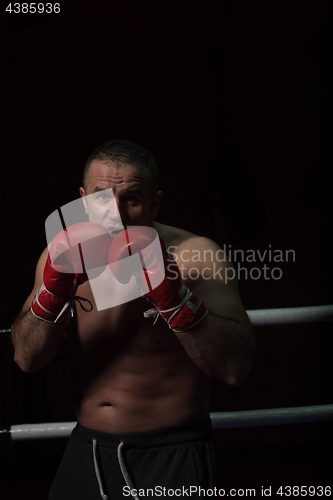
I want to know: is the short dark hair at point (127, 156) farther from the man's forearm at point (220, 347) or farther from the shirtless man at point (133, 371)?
the man's forearm at point (220, 347)

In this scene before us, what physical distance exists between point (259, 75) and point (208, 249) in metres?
1.35

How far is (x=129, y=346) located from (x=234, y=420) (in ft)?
1.29

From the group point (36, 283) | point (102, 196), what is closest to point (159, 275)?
point (102, 196)

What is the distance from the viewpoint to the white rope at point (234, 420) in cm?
115

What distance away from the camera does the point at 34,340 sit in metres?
0.94

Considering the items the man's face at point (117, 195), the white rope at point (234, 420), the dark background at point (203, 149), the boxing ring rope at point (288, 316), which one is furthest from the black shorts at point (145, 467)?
the dark background at point (203, 149)

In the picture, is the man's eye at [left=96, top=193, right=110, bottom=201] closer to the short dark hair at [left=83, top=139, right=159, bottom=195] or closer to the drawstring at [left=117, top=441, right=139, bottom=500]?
the short dark hair at [left=83, top=139, right=159, bottom=195]

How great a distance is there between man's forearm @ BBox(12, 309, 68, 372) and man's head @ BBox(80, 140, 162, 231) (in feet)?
0.86

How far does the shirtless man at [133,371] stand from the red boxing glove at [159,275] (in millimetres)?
120

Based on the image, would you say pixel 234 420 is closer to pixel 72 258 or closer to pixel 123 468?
pixel 123 468

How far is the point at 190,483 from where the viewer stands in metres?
0.95

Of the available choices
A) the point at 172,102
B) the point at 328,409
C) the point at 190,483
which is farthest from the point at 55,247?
the point at 172,102

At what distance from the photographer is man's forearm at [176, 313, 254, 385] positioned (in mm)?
856

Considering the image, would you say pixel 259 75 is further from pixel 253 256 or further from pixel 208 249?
pixel 208 249
